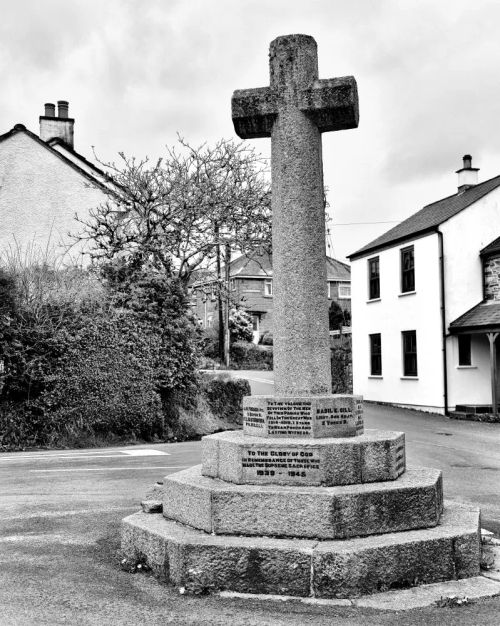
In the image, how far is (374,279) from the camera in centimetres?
3000

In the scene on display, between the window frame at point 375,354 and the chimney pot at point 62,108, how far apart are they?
18196mm

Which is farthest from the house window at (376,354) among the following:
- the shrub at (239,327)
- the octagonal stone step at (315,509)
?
the octagonal stone step at (315,509)

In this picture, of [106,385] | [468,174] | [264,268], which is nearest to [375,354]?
[468,174]

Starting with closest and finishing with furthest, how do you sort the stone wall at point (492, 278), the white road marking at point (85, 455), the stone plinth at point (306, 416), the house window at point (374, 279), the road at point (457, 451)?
the stone plinth at point (306, 416) < the road at point (457, 451) < the white road marking at point (85, 455) < the stone wall at point (492, 278) < the house window at point (374, 279)

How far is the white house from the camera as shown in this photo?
24.8m

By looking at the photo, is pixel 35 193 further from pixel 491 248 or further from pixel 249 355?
pixel 249 355

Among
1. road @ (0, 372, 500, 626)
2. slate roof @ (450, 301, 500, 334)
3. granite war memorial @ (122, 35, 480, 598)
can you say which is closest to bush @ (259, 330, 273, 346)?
slate roof @ (450, 301, 500, 334)

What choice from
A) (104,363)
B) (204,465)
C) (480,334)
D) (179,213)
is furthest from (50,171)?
(204,465)

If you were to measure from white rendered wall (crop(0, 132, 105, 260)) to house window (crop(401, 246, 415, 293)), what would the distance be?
12.2m

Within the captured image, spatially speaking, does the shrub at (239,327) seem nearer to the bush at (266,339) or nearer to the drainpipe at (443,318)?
the bush at (266,339)

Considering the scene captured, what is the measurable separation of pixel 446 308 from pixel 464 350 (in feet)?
5.23

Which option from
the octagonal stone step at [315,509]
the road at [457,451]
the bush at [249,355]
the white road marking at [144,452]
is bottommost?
the road at [457,451]

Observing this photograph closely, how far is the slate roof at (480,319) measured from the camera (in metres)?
23.0

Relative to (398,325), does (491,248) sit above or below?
above
